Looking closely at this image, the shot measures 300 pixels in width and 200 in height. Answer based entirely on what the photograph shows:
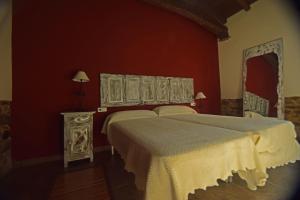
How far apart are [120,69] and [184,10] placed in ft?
6.91

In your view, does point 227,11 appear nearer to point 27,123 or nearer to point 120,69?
point 120,69

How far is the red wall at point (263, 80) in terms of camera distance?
325 cm

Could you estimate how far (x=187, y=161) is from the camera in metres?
1.14

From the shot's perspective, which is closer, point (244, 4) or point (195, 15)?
point (244, 4)

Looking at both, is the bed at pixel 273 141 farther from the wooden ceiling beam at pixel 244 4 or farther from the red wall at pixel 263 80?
the wooden ceiling beam at pixel 244 4

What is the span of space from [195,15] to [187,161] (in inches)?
150

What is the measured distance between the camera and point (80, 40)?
281 cm

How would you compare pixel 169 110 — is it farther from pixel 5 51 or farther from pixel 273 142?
pixel 5 51

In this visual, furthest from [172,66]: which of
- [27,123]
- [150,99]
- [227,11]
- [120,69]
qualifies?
[27,123]

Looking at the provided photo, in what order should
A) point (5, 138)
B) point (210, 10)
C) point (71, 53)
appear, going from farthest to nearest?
1. point (210, 10)
2. point (71, 53)
3. point (5, 138)

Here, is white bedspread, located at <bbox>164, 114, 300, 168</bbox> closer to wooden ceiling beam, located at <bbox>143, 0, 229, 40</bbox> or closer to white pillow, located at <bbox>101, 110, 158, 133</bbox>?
white pillow, located at <bbox>101, 110, 158, 133</bbox>

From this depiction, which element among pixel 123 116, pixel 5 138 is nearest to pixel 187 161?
pixel 123 116

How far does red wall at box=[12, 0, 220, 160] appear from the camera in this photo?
2.37 m

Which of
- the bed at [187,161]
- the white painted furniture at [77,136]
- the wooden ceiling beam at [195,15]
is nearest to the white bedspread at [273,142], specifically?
the bed at [187,161]
